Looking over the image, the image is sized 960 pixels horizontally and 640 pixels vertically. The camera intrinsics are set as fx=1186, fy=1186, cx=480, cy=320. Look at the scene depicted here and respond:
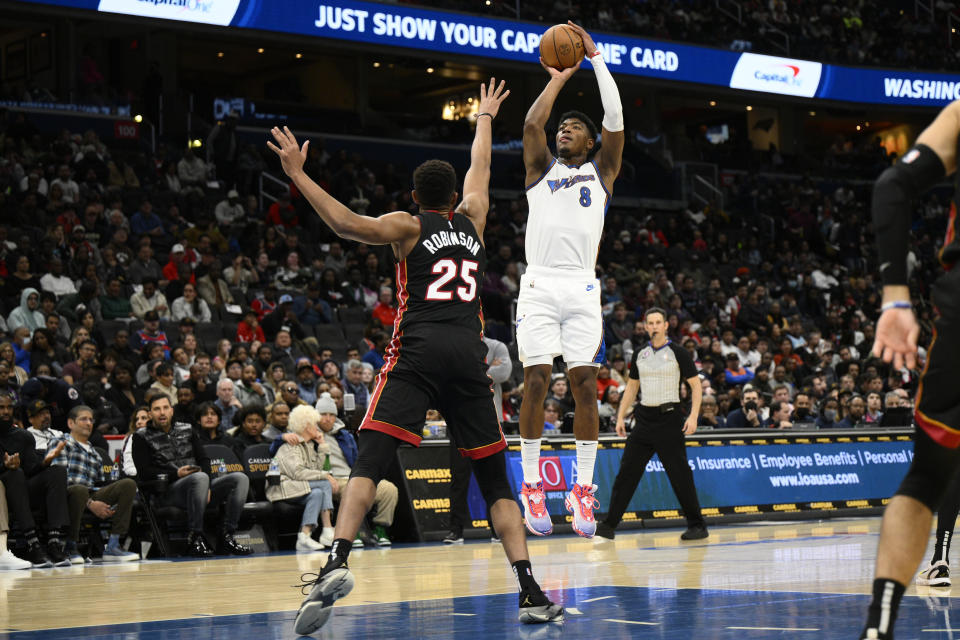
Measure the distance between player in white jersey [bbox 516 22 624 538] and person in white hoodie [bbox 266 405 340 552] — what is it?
15.7ft

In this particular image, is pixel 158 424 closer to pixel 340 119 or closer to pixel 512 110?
pixel 340 119

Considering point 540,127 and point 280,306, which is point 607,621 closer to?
point 540,127

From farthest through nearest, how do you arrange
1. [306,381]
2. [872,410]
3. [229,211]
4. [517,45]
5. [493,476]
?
[517,45], [229,211], [872,410], [306,381], [493,476]

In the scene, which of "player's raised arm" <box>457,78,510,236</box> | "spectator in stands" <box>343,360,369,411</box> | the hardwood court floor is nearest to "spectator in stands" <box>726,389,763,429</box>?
"spectator in stands" <box>343,360,369,411</box>

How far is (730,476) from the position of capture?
1538 centimetres

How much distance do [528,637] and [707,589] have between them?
2.09 meters

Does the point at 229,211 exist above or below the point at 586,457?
above

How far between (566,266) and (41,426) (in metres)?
6.13

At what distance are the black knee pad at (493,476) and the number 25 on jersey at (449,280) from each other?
82 centimetres

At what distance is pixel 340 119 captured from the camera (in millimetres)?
28703

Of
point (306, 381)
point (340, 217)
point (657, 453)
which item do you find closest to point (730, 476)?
point (657, 453)

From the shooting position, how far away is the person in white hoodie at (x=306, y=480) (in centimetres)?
1205

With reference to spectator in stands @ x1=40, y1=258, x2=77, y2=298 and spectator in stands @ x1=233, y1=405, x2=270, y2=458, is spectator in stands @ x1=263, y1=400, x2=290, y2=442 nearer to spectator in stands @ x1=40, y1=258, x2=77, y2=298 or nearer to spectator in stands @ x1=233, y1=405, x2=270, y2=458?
spectator in stands @ x1=233, y1=405, x2=270, y2=458

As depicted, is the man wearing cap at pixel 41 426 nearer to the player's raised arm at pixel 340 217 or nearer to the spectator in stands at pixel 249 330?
the spectator in stands at pixel 249 330
